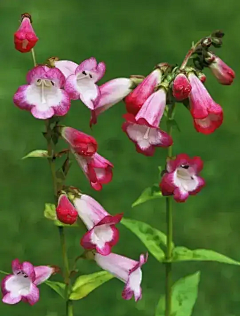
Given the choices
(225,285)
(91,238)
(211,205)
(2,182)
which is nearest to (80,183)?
(2,182)

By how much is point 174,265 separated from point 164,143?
161cm

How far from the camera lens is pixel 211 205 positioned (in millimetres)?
3881

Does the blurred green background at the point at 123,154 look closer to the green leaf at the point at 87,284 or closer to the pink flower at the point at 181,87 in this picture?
the green leaf at the point at 87,284

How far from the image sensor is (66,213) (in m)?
1.85

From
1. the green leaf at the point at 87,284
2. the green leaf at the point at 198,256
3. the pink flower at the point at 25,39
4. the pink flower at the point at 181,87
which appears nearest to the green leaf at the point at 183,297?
the green leaf at the point at 198,256

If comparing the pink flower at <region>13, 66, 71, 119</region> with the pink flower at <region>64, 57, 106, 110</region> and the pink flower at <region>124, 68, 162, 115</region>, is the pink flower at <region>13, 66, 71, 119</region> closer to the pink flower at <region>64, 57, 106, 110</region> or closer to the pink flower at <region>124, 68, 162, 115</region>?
the pink flower at <region>64, 57, 106, 110</region>

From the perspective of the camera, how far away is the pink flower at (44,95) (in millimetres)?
1785

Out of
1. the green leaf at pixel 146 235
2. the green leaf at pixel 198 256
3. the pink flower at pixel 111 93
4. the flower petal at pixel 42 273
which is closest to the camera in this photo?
the flower petal at pixel 42 273

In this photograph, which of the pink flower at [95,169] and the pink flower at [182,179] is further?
the pink flower at [182,179]

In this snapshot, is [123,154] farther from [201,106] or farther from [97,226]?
[97,226]

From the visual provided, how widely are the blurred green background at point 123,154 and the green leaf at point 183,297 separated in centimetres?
81

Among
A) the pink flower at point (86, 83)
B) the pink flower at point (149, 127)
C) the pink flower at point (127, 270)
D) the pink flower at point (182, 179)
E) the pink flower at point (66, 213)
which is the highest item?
the pink flower at point (86, 83)

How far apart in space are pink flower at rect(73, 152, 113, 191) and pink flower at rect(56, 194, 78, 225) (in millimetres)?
86

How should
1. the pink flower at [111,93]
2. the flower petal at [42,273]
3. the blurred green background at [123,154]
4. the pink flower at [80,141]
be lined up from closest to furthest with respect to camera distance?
the pink flower at [80,141] < the flower petal at [42,273] < the pink flower at [111,93] < the blurred green background at [123,154]
